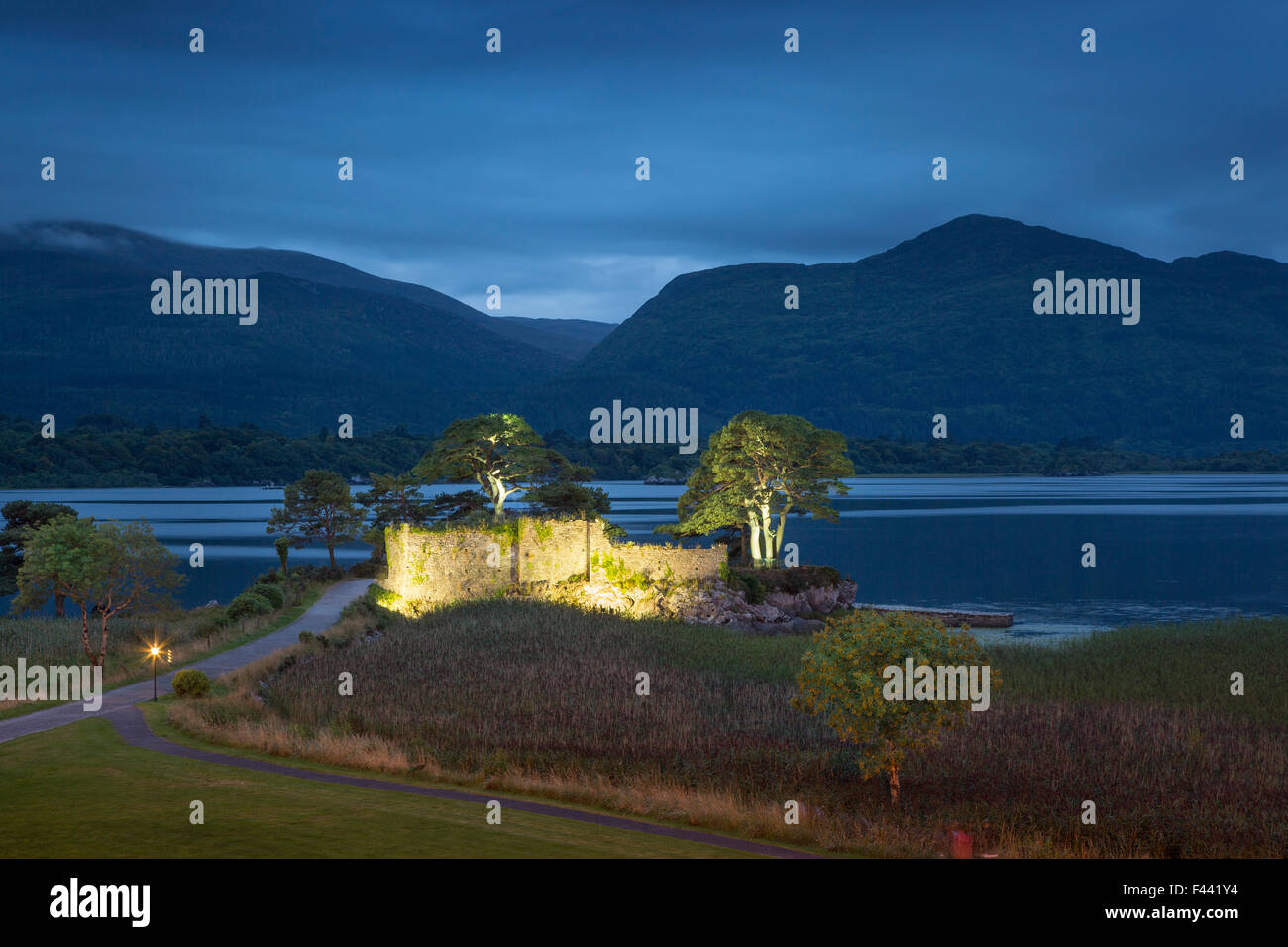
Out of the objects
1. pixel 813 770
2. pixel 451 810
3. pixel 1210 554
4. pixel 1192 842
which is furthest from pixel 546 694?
pixel 1210 554

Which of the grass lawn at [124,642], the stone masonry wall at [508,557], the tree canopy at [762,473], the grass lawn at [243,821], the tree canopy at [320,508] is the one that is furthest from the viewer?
the tree canopy at [320,508]

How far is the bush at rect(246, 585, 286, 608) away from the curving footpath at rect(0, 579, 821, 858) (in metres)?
12.8

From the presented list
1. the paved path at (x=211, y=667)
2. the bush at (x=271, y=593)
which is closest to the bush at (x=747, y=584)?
the paved path at (x=211, y=667)

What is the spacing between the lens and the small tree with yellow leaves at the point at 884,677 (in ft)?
74.5

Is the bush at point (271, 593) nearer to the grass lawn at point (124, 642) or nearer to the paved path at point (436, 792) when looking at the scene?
the grass lawn at point (124, 642)

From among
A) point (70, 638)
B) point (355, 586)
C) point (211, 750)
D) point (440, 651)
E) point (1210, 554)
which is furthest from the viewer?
point (1210, 554)

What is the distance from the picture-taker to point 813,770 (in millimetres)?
25656

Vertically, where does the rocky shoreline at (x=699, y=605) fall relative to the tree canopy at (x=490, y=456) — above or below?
below

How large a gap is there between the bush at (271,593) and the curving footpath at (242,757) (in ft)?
42.1

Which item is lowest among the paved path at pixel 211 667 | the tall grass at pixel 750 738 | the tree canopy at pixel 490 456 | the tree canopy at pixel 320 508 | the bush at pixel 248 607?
the tall grass at pixel 750 738

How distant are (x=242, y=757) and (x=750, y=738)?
525 inches

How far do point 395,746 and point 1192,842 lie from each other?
17.6 metres

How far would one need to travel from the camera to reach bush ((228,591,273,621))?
2130 inches
